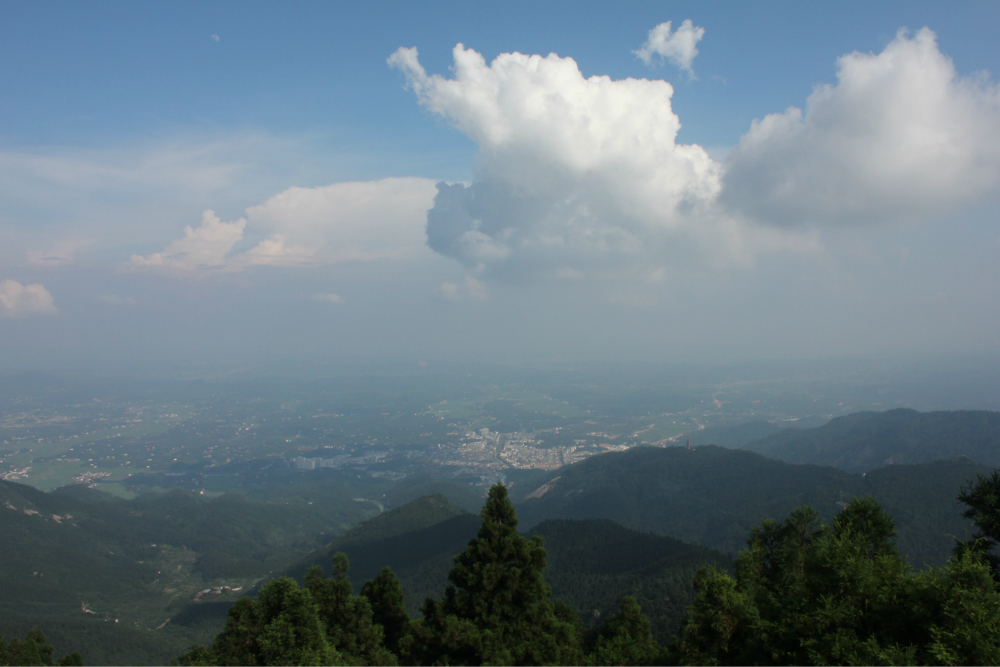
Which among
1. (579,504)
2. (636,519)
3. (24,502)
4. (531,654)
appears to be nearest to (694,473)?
(636,519)

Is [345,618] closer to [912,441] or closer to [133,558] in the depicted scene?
[133,558]

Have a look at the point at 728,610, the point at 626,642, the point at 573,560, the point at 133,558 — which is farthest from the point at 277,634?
the point at 133,558

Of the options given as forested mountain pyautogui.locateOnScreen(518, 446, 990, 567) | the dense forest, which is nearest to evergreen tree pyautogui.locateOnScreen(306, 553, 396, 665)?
the dense forest

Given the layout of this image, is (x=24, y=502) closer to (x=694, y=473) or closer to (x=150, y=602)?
(x=150, y=602)

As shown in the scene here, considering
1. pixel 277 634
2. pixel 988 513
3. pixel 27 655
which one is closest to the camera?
pixel 277 634

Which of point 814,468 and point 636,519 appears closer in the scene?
point 814,468

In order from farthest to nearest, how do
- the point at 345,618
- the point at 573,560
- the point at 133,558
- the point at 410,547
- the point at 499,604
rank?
the point at 133,558 → the point at 410,547 → the point at 573,560 → the point at 345,618 → the point at 499,604

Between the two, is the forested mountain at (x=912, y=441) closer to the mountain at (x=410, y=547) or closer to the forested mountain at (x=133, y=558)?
the mountain at (x=410, y=547)
